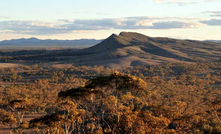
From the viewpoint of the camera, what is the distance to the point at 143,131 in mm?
14938

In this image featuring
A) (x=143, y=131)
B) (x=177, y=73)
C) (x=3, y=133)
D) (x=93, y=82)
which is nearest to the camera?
(x=143, y=131)

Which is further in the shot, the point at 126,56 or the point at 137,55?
the point at 137,55

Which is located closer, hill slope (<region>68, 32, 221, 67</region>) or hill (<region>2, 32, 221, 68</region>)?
hill slope (<region>68, 32, 221, 67</region>)

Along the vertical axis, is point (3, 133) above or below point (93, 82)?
below

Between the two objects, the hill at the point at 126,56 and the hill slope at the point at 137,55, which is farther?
the hill at the point at 126,56

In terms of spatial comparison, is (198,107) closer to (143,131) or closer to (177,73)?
(143,131)

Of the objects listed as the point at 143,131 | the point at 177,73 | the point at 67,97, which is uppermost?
the point at 67,97

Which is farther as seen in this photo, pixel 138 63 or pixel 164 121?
pixel 138 63

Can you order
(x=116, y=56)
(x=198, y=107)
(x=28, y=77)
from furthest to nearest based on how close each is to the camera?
(x=116, y=56), (x=28, y=77), (x=198, y=107)

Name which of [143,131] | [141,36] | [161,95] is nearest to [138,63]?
[161,95]

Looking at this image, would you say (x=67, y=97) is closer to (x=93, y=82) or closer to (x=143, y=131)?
(x=93, y=82)

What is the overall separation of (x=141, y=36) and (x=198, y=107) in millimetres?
164931

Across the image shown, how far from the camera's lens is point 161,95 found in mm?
45281

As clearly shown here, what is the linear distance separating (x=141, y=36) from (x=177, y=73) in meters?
121
